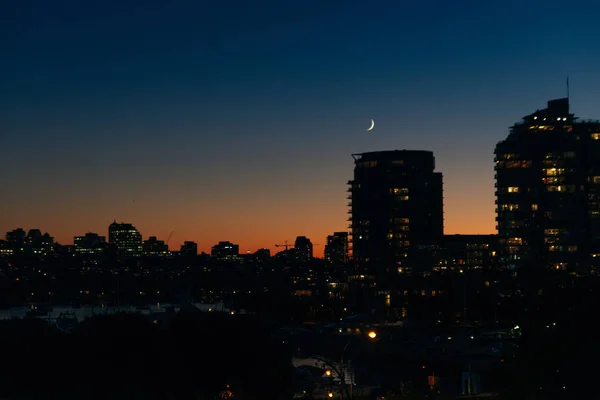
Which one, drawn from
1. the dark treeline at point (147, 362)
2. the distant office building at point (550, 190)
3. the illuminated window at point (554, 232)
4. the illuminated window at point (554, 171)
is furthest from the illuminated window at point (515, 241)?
the dark treeline at point (147, 362)

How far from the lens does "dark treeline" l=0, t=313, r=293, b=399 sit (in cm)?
4612

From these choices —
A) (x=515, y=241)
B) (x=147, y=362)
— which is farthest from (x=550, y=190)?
(x=147, y=362)

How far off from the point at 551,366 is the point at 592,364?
A: 240cm

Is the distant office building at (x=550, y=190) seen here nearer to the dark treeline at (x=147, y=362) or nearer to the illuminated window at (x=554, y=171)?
the illuminated window at (x=554, y=171)

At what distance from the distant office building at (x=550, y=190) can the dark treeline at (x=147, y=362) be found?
101m

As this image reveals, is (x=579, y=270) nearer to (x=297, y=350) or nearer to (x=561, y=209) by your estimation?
(x=561, y=209)

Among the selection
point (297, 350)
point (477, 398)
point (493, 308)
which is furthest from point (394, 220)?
point (477, 398)

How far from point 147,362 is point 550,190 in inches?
4474

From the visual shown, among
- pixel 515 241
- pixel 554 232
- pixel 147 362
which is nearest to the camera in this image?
pixel 147 362

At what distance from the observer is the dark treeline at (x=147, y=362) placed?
46.1 meters

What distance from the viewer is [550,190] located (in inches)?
5935

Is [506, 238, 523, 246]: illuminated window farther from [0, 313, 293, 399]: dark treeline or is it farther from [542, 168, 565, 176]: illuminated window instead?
[0, 313, 293, 399]: dark treeline

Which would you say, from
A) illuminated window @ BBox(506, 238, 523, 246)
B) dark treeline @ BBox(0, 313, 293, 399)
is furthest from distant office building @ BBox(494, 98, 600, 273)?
dark treeline @ BBox(0, 313, 293, 399)

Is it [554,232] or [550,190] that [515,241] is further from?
[550,190]
